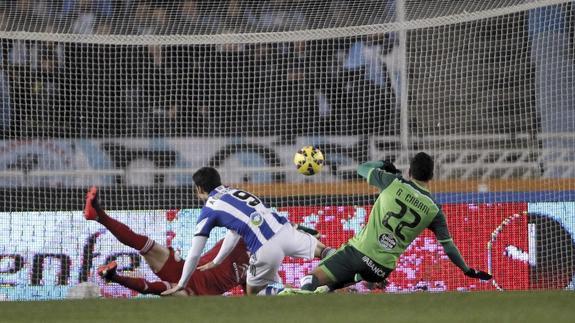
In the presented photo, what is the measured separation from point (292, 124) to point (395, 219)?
5131mm

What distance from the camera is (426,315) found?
20.5 feet

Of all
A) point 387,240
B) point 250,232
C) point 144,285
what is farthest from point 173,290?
point 387,240

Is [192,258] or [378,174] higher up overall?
[378,174]

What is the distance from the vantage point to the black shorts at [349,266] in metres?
8.66

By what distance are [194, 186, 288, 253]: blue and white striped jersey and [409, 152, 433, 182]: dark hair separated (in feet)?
4.90

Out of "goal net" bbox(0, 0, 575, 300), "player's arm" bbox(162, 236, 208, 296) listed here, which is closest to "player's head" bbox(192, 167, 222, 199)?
"player's arm" bbox(162, 236, 208, 296)

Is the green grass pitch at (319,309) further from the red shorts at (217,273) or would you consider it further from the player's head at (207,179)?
the red shorts at (217,273)

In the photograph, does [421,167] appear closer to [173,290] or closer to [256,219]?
[256,219]

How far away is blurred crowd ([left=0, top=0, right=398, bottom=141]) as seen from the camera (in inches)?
521

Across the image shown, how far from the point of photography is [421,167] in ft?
28.1

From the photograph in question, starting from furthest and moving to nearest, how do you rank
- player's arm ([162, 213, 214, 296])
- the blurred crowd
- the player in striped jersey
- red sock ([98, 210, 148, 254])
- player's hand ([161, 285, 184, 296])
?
the blurred crowd → red sock ([98, 210, 148, 254]) → player's hand ([161, 285, 184, 296]) → the player in striped jersey → player's arm ([162, 213, 214, 296])

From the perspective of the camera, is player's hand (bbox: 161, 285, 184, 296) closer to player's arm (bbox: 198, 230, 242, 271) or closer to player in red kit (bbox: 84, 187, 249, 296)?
player in red kit (bbox: 84, 187, 249, 296)

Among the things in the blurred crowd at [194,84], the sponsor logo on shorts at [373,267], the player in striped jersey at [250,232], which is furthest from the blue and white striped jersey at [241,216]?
the blurred crowd at [194,84]

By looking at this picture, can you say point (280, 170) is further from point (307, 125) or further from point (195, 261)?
point (195, 261)
